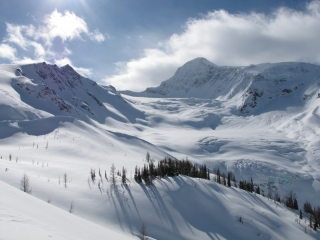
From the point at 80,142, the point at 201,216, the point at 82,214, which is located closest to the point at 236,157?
the point at 80,142

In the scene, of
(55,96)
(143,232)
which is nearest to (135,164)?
(143,232)

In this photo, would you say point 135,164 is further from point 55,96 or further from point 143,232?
point 55,96

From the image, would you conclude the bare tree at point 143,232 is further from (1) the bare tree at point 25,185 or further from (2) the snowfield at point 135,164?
(1) the bare tree at point 25,185

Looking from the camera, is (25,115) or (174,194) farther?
(25,115)

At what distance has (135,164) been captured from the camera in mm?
49781

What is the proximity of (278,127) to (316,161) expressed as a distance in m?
55.3

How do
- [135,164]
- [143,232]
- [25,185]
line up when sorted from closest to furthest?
[25,185] < [143,232] < [135,164]

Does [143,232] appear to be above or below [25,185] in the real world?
below

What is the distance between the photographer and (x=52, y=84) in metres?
147

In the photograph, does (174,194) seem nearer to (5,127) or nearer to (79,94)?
(5,127)

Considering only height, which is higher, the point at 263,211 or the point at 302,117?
the point at 302,117

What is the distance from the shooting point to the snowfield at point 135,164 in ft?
74.7

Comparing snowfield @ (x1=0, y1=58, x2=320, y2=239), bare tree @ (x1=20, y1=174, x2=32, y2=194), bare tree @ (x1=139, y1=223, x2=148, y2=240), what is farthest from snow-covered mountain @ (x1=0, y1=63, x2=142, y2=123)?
bare tree @ (x1=139, y1=223, x2=148, y2=240)

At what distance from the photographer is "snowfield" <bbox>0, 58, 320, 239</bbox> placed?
74.7 ft
